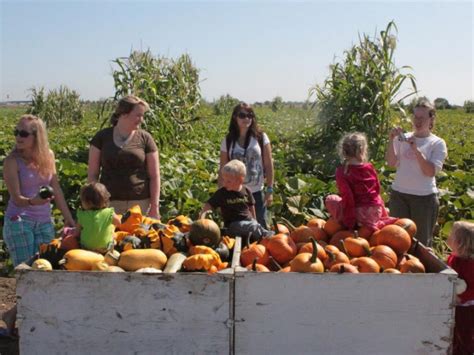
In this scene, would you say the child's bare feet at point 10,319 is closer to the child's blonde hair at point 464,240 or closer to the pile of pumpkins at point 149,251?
the pile of pumpkins at point 149,251

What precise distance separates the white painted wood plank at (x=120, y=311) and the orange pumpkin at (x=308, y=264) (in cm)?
41

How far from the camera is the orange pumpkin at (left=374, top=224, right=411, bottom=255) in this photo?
11.9ft

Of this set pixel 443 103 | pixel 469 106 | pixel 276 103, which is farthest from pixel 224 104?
pixel 443 103

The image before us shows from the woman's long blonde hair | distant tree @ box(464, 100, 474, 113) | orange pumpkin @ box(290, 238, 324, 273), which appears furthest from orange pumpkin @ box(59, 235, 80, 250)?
distant tree @ box(464, 100, 474, 113)

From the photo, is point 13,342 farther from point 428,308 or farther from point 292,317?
point 428,308

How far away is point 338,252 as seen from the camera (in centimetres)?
344

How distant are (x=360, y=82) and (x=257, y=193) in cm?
738

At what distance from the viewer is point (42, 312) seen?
3.03 metres

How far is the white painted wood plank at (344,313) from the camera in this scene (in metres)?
3.02

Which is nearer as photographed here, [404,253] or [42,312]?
[42,312]

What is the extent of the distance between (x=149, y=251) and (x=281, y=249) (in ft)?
2.77

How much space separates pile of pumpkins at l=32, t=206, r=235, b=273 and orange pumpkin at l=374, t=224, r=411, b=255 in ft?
3.35

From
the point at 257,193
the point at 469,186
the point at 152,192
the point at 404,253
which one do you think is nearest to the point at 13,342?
the point at 152,192

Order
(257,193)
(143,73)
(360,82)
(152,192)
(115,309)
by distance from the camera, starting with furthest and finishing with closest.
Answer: (143,73) < (360,82) < (257,193) < (152,192) < (115,309)
